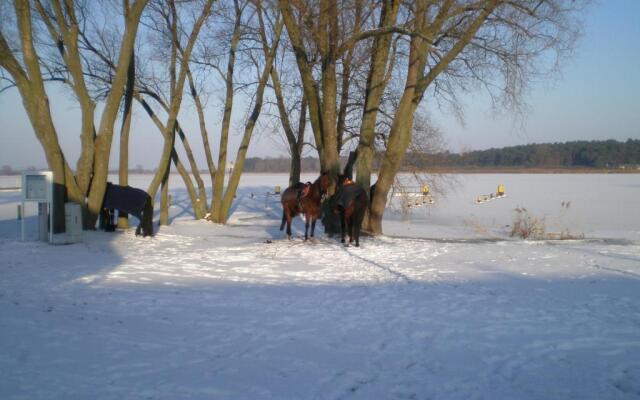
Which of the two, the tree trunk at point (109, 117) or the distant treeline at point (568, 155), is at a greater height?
the distant treeline at point (568, 155)

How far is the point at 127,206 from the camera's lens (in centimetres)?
1339

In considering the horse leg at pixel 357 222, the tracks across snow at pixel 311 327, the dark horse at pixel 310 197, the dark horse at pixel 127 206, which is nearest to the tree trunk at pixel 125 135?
the dark horse at pixel 127 206

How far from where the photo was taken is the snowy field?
14.1ft

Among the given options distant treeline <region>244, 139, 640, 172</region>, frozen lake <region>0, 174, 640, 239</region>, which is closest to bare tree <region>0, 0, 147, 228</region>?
frozen lake <region>0, 174, 640, 239</region>

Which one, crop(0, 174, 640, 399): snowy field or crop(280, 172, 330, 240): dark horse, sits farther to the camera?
crop(280, 172, 330, 240): dark horse

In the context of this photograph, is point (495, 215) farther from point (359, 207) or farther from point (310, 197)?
point (310, 197)

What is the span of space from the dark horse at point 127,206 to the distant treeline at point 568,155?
94408mm

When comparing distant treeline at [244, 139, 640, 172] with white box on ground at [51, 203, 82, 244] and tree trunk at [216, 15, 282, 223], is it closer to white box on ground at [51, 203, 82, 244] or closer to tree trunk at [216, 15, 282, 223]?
tree trunk at [216, 15, 282, 223]

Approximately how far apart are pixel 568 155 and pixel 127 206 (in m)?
118

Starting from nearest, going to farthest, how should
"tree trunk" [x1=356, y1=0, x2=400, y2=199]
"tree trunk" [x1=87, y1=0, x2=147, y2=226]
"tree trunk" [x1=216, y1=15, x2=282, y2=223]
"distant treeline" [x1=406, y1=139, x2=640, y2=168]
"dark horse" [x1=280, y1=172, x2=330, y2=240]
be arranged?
1. "tree trunk" [x1=87, y1=0, x2=147, y2=226]
2. "dark horse" [x1=280, y1=172, x2=330, y2=240]
3. "tree trunk" [x1=356, y1=0, x2=400, y2=199]
4. "tree trunk" [x1=216, y1=15, x2=282, y2=223]
5. "distant treeline" [x1=406, y1=139, x2=640, y2=168]

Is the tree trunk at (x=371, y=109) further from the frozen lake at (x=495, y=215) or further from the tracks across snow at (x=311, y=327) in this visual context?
the tracks across snow at (x=311, y=327)

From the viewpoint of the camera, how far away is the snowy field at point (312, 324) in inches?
169

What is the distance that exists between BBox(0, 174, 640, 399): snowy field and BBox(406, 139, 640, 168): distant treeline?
318ft

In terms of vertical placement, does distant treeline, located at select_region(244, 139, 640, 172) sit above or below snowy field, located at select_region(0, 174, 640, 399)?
above
